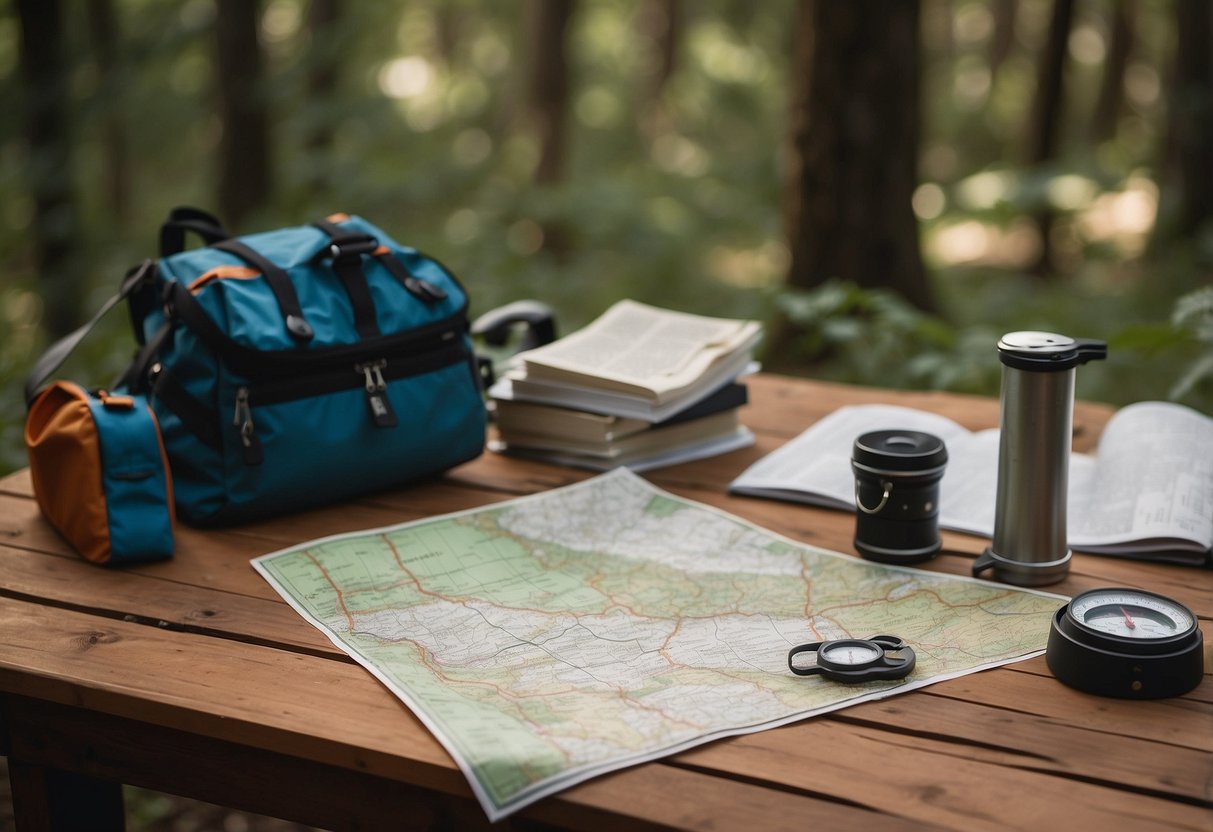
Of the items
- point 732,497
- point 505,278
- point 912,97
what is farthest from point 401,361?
point 505,278

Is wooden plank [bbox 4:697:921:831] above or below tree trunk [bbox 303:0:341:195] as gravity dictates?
below

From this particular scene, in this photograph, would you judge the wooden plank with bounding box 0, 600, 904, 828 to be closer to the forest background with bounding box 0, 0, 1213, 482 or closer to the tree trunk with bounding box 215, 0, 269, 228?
the forest background with bounding box 0, 0, 1213, 482

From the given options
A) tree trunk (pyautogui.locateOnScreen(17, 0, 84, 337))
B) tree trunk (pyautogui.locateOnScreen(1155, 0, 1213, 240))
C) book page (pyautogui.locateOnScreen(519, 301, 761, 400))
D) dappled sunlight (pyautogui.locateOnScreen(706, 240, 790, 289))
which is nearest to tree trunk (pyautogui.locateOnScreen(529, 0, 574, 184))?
dappled sunlight (pyautogui.locateOnScreen(706, 240, 790, 289))

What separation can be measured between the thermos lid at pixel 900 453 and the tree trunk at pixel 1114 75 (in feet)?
33.1

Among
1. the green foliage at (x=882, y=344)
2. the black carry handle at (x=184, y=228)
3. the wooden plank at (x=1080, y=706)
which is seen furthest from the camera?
the green foliage at (x=882, y=344)

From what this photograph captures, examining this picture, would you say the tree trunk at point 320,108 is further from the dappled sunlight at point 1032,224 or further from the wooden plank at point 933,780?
the wooden plank at point 933,780

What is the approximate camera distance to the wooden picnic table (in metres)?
1.08

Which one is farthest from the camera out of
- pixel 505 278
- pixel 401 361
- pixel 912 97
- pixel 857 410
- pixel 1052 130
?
pixel 1052 130

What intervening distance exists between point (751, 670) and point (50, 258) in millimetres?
4167

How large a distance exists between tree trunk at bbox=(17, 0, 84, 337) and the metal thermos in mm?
3926

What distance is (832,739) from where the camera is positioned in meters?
1.18

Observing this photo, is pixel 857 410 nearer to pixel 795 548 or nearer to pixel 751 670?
pixel 795 548

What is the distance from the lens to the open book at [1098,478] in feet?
5.43

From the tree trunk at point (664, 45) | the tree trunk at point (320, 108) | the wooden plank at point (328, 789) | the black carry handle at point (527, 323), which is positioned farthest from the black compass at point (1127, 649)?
the tree trunk at point (664, 45)
